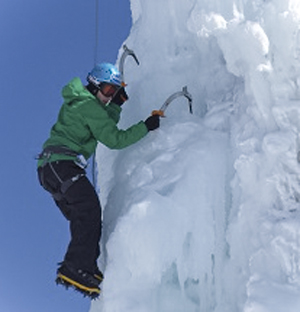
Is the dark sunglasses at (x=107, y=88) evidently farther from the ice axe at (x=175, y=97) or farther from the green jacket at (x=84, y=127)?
the ice axe at (x=175, y=97)

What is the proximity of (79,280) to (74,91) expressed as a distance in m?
1.24

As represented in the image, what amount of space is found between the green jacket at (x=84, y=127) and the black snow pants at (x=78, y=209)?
10 centimetres

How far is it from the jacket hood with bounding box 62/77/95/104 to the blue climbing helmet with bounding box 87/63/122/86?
0.12 meters

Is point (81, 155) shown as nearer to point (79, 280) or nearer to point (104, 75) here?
point (104, 75)

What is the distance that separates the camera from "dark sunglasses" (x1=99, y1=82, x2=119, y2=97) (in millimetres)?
4168

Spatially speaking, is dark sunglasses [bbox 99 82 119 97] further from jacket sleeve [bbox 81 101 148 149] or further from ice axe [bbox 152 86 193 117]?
ice axe [bbox 152 86 193 117]

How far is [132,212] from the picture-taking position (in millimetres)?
3846

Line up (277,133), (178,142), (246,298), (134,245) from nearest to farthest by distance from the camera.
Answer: (246,298)
(277,133)
(134,245)
(178,142)

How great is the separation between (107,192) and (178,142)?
775mm

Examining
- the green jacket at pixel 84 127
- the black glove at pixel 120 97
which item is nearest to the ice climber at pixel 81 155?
the green jacket at pixel 84 127

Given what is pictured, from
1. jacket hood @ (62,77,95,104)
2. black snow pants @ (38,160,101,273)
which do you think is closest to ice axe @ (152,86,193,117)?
jacket hood @ (62,77,95,104)

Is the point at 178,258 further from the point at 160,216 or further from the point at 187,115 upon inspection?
the point at 187,115

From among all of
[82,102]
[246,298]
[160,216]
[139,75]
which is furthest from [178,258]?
[139,75]

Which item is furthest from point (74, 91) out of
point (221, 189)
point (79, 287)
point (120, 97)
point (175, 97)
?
point (79, 287)
